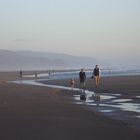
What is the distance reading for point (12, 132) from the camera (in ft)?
43.3

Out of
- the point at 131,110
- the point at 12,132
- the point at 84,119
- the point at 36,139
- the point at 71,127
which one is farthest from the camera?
the point at 131,110

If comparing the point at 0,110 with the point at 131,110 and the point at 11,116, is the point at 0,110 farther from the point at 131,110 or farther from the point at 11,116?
the point at 131,110

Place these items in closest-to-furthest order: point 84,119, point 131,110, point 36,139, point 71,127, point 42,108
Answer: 1. point 36,139
2. point 71,127
3. point 84,119
4. point 131,110
5. point 42,108

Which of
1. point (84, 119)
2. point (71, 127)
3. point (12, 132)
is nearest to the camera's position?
point (12, 132)

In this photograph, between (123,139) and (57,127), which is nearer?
(123,139)

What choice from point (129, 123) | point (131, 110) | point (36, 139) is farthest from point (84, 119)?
point (36, 139)

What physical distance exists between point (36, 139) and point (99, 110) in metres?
7.45

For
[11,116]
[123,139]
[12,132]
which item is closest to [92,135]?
[123,139]

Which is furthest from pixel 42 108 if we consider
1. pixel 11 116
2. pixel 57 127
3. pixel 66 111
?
pixel 57 127

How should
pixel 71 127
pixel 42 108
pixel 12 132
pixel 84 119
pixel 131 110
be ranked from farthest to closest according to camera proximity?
pixel 42 108 → pixel 131 110 → pixel 84 119 → pixel 71 127 → pixel 12 132

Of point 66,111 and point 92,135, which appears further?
point 66,111

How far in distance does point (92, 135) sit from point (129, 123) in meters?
2.46

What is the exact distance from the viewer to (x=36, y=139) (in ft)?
39.3

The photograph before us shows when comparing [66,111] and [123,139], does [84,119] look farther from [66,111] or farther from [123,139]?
[123,139]
